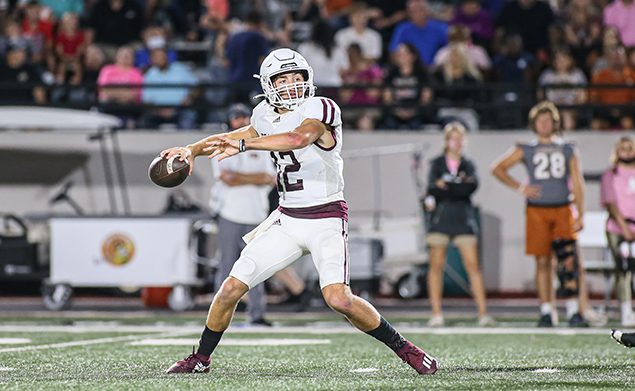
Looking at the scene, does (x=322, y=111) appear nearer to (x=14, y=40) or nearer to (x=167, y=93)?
(x=167, y=93)

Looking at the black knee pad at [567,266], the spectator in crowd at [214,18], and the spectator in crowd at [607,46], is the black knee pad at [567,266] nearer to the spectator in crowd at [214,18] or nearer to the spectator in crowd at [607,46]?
the spectator in crowd at [607,46]

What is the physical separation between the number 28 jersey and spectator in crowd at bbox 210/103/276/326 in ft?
6.88

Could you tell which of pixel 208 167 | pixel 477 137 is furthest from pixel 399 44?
pixel 208 167

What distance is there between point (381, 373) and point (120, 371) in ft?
4.29

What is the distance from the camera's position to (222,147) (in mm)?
6879

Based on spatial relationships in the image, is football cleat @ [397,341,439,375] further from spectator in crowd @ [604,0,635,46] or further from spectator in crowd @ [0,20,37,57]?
spectator in crowd @ [0,20,37,57]

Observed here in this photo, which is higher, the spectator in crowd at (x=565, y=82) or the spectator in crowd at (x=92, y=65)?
the spectator in crowd at (x=92, y=65)

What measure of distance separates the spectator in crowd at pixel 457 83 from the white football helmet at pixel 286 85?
8.10 metres

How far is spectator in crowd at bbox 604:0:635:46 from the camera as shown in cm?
1631

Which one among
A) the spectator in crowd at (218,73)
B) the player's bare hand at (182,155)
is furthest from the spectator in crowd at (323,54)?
the player's bare hand at (182,155)

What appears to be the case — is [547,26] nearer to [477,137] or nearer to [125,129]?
[477,137]

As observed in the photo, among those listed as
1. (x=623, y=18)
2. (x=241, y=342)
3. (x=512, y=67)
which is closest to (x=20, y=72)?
(x=512, y=67)

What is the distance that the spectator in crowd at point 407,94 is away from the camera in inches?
605

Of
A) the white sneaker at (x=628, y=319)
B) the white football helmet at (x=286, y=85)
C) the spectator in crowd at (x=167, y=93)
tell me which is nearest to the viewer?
the white football helmet at (x=286, y=85)
